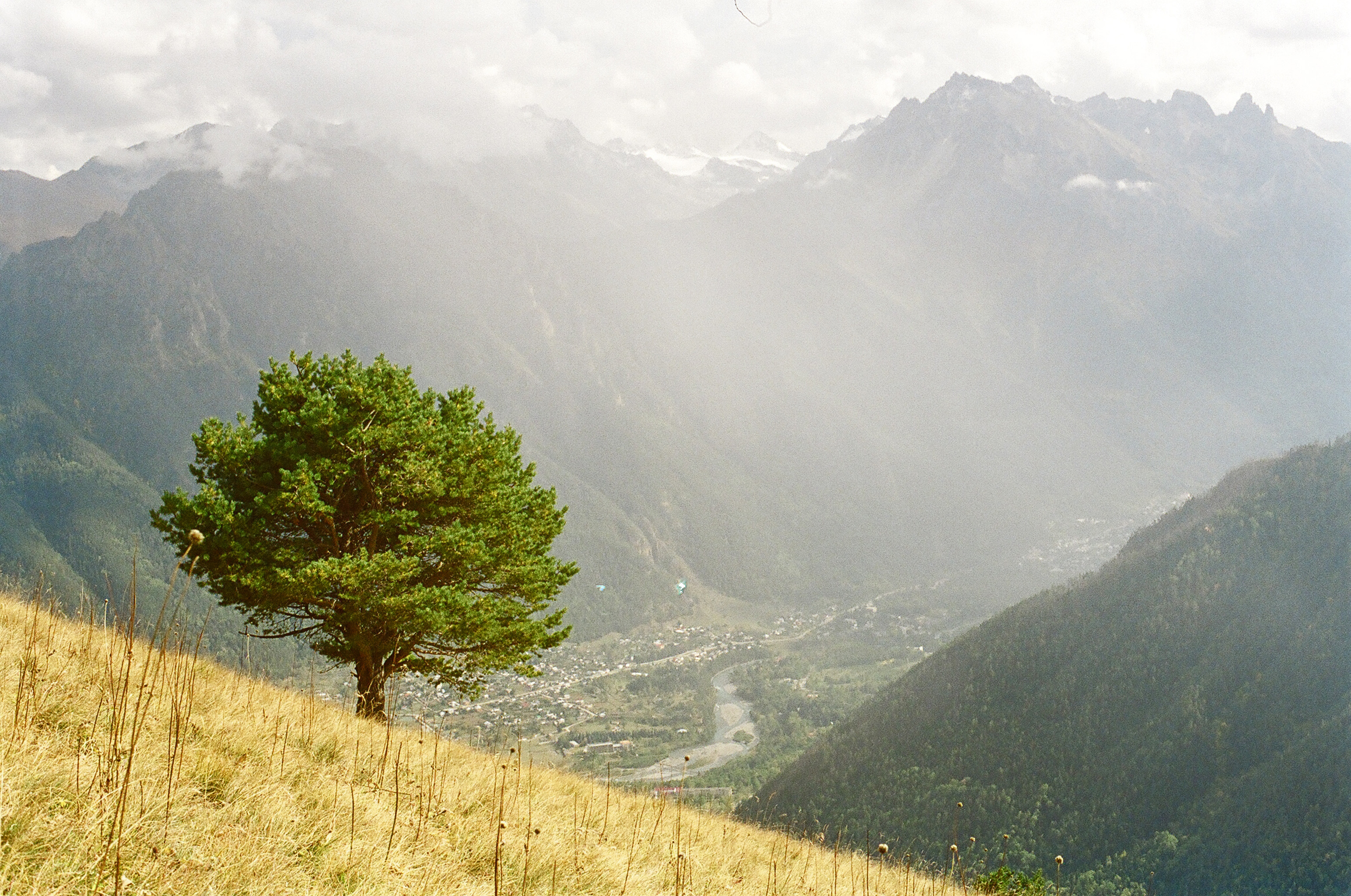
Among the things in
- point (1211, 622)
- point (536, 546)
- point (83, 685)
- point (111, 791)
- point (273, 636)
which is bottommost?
point (111, 791)

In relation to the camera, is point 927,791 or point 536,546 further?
point 927,791

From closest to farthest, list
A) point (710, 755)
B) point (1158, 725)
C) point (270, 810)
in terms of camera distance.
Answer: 1. point (270, 810)
2. point (1158, 725)
3. point (710, 755)

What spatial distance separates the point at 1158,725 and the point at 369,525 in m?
133

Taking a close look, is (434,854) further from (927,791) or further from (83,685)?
(927,791)

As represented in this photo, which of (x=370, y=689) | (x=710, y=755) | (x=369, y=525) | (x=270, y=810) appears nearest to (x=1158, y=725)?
(x=710, y=755)

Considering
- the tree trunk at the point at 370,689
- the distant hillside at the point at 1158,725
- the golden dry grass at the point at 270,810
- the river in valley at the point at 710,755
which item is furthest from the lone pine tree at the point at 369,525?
the river in valley at the point at 710,755

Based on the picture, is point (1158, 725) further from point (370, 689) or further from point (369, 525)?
point (369, 525)

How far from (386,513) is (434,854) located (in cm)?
1328

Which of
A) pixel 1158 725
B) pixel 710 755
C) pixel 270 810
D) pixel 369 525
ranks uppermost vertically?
pixel 369 525

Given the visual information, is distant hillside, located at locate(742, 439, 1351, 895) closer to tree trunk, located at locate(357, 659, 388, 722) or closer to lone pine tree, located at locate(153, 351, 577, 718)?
lone pine tree, located at locate(153, 351, 577, 718)

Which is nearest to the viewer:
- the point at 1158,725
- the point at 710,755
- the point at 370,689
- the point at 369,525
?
the point at 370,689

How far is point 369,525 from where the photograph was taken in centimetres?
1953

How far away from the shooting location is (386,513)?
62.6ft

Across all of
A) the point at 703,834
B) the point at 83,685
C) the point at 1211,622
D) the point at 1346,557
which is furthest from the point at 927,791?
the point at 83,685
